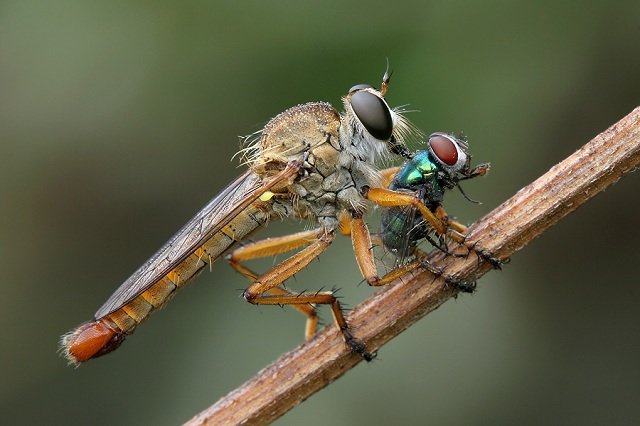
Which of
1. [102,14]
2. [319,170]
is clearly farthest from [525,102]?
[102,14]

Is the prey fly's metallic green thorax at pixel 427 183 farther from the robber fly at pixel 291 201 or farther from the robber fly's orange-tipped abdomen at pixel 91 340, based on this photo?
the robber fly's orange-tipped abdomen at pixel 91 340

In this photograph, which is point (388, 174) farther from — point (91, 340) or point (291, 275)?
point (91, 340)

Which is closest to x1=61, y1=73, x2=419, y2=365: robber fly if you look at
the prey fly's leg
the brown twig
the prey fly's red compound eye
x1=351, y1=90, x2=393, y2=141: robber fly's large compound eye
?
x1=351, y1=90, x2=393, y2=141: robber fly's large compound eye

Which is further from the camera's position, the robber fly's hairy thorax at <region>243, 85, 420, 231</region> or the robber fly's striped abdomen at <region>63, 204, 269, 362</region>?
the robber fly's hairy thorax at <region>243, 85, 420, 231</region>

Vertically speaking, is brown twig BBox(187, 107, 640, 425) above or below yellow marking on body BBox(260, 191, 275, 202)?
below

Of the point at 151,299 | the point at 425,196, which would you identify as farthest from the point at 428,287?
the point at 151,299

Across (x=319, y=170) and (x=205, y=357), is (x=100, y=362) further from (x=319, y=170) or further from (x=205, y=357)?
(x=319, y=170)

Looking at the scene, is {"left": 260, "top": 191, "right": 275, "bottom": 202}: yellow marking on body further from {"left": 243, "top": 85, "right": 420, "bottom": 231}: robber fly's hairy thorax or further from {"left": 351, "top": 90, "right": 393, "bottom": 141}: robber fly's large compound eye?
{"left": 351, "top": 90, "right": 393, "bottom": 141}: robber fly's large compound eye
